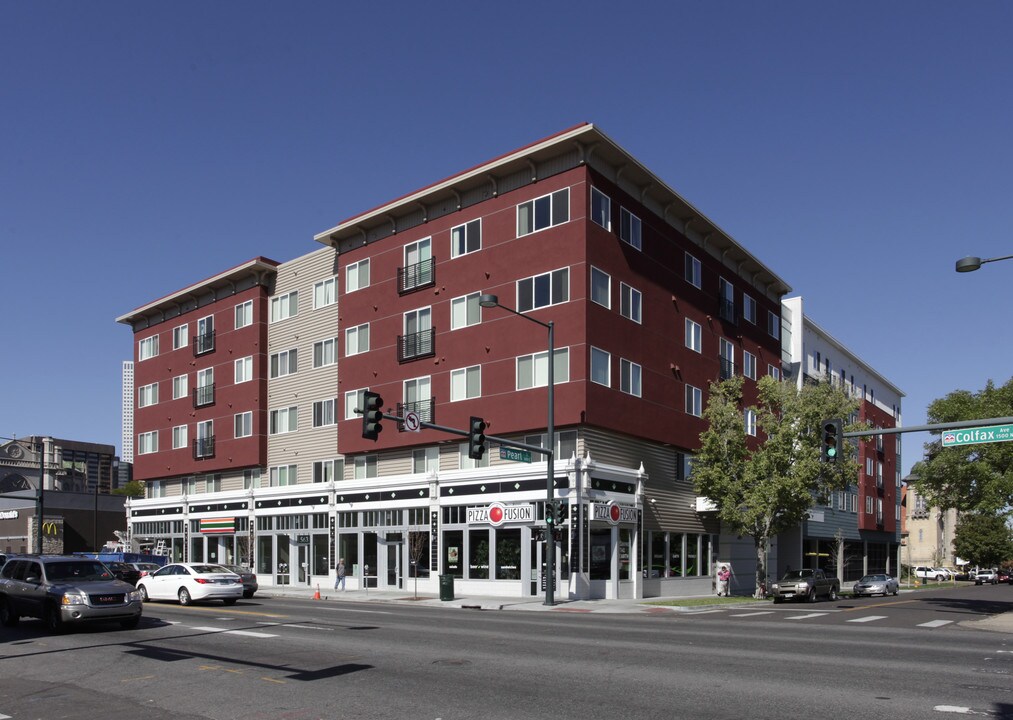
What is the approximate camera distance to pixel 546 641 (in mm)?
18766

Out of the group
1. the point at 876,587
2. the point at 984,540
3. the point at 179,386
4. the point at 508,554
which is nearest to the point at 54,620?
the point at 508,554

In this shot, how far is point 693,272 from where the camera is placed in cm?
4800

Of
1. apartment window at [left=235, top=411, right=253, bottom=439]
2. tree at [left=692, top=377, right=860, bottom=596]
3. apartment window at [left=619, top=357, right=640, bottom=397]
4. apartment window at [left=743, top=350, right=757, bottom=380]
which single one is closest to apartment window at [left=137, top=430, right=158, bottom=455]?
apartment window at [left=235, top=411, right=253, bottom=439]

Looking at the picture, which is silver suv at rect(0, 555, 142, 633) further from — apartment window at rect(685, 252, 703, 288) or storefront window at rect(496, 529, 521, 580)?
apartment window at rect(685, 252, 703, 288)

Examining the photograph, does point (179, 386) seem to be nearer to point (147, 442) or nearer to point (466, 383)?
point (147, 442)

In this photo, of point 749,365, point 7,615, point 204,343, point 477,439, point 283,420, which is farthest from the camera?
point 204,343

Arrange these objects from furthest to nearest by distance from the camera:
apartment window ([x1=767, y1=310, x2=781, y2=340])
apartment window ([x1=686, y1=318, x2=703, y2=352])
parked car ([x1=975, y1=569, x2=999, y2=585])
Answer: parked car ([x1=975, y1=569, x2=999, y2=585]) → apartment window ([x1=767, y1=310, x2=781, y2=340]) → apartment window ([x1=686, y1=318, x2=703, y2=352])

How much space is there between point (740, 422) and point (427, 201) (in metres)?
18.4

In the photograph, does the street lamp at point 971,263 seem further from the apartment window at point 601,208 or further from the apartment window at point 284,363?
the apartment window at point 284,363

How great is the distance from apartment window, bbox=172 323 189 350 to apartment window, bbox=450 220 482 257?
27.2m

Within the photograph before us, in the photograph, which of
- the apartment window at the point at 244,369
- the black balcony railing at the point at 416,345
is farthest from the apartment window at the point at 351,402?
the apartment window at the point at 244,369

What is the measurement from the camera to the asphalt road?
11281 mm

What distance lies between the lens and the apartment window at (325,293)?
168 feet

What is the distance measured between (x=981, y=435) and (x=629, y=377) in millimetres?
17398
